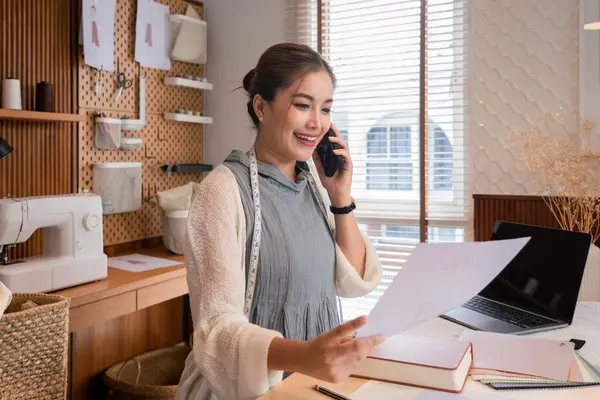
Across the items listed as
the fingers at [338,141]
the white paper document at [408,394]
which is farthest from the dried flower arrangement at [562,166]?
the white paper document at [408,394]

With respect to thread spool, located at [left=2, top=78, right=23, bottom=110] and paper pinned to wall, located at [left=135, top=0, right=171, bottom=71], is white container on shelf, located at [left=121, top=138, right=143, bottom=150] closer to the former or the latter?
paper pinned to wall, located at [left=135, top=0, right=171, bottom=71]

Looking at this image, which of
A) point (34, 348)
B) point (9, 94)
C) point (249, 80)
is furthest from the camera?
point (9, 94)

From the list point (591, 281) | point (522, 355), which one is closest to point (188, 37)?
point (591, 281)

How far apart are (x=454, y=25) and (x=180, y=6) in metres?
1.67

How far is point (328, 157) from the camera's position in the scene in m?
1.56

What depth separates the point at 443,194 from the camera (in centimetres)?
314

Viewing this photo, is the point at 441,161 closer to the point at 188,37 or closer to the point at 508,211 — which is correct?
the point at 508,211

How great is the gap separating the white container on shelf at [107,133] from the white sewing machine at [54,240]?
0.70m

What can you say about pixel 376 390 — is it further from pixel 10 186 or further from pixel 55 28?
pixel 55 28

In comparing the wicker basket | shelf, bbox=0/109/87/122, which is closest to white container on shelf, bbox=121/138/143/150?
shelf, bbox=0/109/87/122

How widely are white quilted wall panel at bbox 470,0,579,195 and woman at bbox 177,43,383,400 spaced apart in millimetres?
1603

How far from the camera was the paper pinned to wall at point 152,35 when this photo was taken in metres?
3.19

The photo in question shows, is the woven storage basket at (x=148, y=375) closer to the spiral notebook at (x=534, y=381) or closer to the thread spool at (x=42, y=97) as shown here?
the thread spool at (x=42, y=97)

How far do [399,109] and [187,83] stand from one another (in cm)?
128
